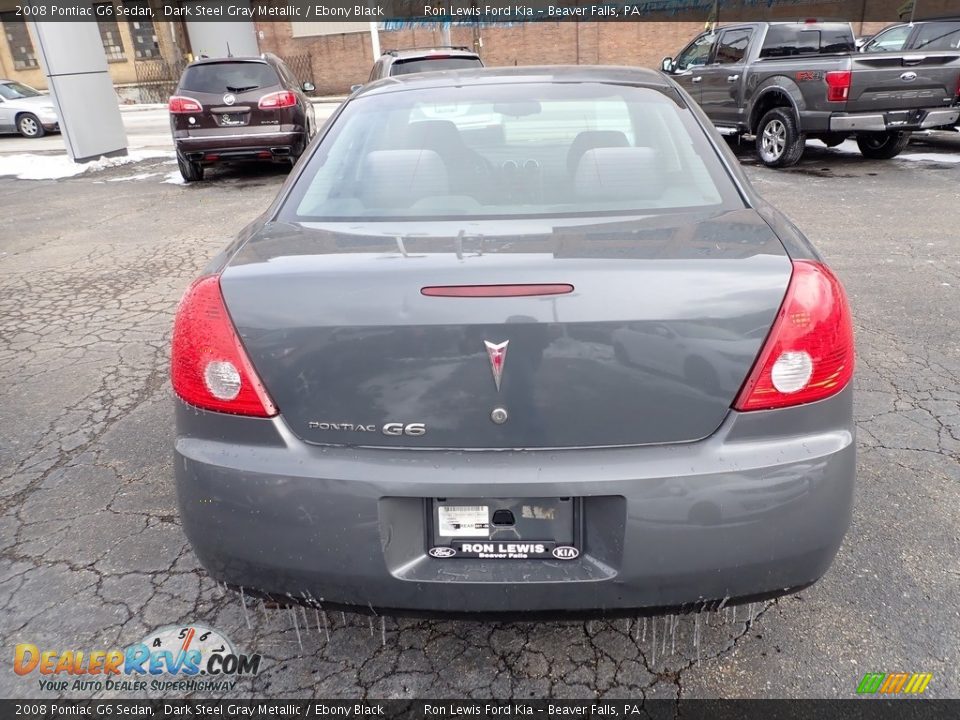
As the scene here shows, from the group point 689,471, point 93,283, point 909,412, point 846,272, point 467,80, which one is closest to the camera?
point 689,471

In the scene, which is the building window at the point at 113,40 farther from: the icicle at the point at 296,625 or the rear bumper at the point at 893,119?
the icicle at the point at 296,625

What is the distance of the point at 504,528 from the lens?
172 cm

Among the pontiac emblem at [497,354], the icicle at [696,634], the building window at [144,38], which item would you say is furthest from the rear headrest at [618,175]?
the building window at [144,38]

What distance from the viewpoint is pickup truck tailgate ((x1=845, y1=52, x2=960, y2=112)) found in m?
8.70

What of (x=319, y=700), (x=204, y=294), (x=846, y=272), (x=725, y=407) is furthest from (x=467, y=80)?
(x=846, y=272)

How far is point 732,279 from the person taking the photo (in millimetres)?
1663

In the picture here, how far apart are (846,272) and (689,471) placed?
4540 millimetres

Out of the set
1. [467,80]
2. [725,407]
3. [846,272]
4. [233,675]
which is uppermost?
[467,80]

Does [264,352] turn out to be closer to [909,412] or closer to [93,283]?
[909,412]

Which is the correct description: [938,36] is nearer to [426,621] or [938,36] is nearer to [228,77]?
[228,77]

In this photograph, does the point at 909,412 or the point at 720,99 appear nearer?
the point at 909,412

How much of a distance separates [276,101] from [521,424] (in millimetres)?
9598

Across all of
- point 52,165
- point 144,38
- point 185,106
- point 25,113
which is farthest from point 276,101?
point 144,38

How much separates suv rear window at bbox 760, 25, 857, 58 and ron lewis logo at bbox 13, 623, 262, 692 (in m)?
10.4
